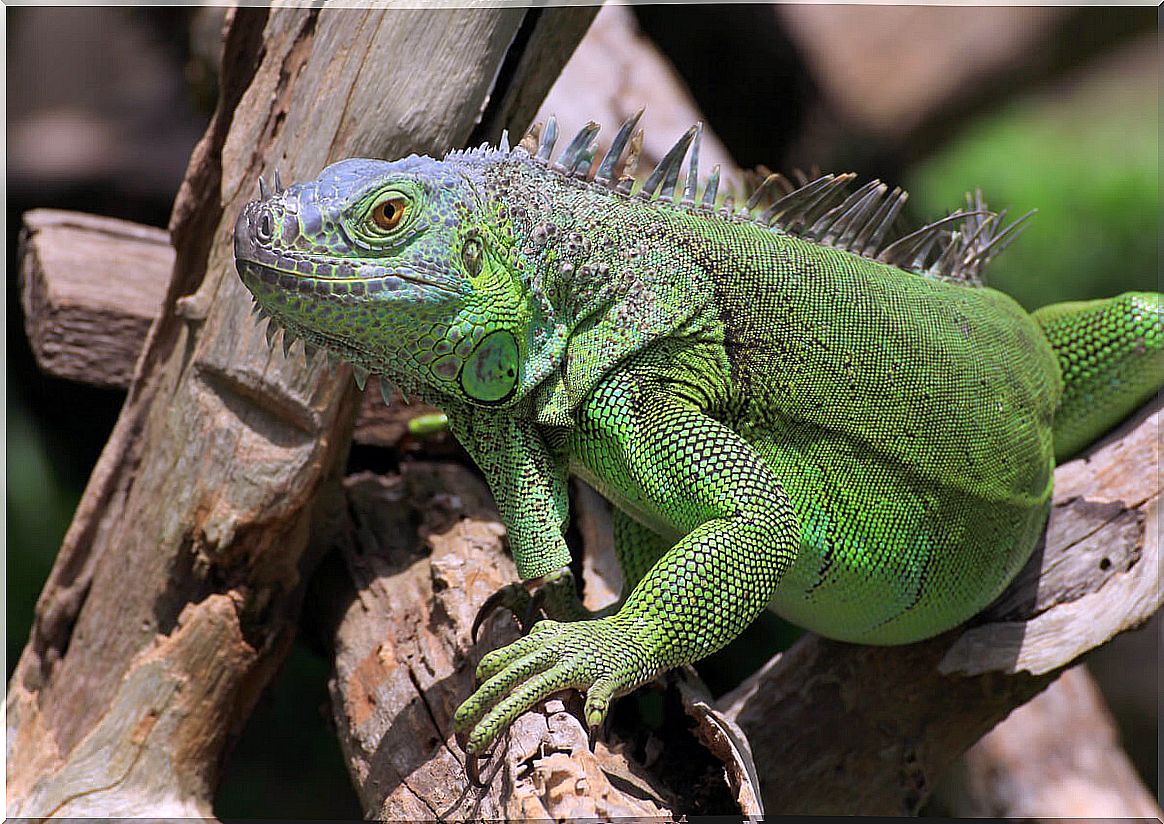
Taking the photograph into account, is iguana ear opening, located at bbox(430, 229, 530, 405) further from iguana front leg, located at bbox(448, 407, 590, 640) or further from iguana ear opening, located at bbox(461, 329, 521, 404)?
iguana front leg, located at bbox(448, 407, 590, 640)

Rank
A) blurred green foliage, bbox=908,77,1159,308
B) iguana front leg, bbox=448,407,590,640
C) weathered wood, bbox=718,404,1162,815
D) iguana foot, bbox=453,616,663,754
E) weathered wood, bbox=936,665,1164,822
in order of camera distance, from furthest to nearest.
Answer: blurred green foliage, bbox=908,77,1159,308 < weathered wood, bbox=936,665,1164,822 < weathered wood, bbox=718,404,1162,815 < iguana front leg, bbox=448,407,590,640 < iguana foot, bbox=453,616,663,754

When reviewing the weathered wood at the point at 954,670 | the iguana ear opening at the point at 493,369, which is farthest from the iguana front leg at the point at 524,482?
the weathered wood at the point at 954,670

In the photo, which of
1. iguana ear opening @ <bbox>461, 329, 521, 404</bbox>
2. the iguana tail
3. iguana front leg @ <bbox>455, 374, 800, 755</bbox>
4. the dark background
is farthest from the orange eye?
the dark background

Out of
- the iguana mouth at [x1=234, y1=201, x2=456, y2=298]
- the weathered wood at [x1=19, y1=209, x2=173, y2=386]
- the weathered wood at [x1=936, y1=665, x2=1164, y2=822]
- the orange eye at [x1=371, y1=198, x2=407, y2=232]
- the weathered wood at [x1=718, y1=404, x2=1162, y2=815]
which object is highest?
the orange eye at [x1=371, y1=198, x2=407, y2=232]

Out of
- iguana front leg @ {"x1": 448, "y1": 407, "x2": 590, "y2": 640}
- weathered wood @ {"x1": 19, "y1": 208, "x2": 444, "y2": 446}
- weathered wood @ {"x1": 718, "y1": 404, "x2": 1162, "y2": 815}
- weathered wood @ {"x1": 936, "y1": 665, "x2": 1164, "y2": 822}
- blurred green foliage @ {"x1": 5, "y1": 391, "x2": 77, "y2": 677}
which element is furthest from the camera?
blurred green foliage @ {"x1": 5, "y1": 391, "x2": 77, "y2": 677}

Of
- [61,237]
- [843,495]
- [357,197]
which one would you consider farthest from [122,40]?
[843,495]

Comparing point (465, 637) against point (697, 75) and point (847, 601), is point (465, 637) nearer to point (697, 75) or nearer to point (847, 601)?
point (847, 601)

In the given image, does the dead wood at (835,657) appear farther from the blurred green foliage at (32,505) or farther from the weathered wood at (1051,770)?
the blurred green foliage at (32,505)
